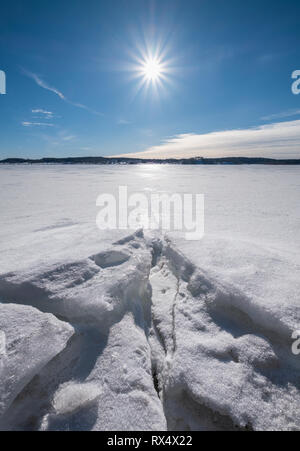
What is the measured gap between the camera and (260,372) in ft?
4.47

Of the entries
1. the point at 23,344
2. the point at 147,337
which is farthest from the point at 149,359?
the point at 23,344

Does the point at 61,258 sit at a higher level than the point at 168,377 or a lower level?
higher

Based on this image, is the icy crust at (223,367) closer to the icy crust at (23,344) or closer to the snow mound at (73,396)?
the snow mound at (73,396)

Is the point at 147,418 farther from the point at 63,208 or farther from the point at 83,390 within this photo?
the point at 63,208

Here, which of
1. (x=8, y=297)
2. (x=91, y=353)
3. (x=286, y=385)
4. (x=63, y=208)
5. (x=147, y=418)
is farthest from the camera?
(x=63, y=208)

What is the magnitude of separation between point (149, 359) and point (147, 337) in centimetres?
23

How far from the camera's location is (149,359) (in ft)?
4.96

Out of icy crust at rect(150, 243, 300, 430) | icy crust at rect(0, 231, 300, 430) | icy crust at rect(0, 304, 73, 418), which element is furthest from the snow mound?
icy crust at rect(150, 243, 300, 430)

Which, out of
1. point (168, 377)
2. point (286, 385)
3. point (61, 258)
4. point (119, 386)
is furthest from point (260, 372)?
point (61, 258)

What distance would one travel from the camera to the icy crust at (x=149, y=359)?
1196 millimetres

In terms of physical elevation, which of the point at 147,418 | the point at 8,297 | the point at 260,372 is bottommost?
the point at 147,418

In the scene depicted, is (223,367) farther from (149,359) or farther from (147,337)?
(147,337)

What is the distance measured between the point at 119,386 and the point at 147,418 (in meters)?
0.22

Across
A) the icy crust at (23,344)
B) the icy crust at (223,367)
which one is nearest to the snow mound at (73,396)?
the icy crust at (23,344)
